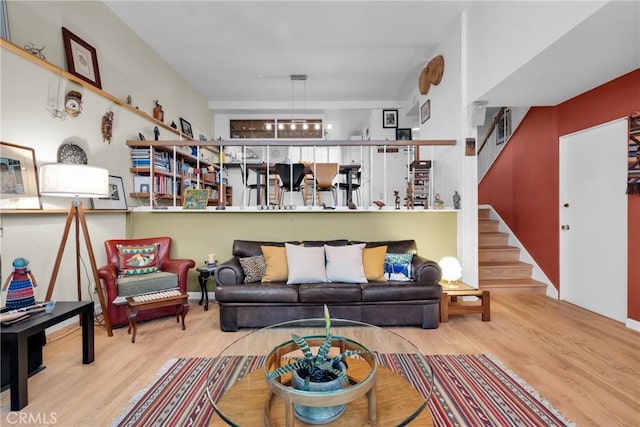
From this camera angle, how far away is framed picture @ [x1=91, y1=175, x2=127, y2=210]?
11.3 ft

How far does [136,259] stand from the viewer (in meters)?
3.25

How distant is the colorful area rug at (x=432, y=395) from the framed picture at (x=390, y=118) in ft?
18.1

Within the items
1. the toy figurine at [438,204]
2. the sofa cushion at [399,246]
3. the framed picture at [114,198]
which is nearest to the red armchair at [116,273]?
the framed picture at [114,198]

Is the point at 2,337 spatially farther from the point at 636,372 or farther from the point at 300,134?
the point at 300,134

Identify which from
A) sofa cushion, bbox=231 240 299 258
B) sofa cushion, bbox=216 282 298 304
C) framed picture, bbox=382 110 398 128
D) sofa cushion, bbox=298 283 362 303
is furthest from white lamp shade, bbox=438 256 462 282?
framed picture, bbox=382 110 398 128

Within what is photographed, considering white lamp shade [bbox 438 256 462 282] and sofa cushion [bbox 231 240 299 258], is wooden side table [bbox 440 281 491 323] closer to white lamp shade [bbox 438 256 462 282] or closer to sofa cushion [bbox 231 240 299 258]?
white lamp shade [bbox 438 256 462 282]

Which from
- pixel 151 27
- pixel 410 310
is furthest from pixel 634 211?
pixel 151 27

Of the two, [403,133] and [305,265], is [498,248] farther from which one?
[305,265]

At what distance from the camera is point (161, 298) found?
9.32ft

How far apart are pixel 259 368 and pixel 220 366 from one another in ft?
0.75

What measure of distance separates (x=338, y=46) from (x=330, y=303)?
382 centimetres

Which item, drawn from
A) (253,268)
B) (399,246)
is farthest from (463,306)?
(253,268)

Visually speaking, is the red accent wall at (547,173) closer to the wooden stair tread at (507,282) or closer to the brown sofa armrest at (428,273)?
the wooden stair tread at (507,282)

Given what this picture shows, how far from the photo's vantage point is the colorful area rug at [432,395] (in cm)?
162
